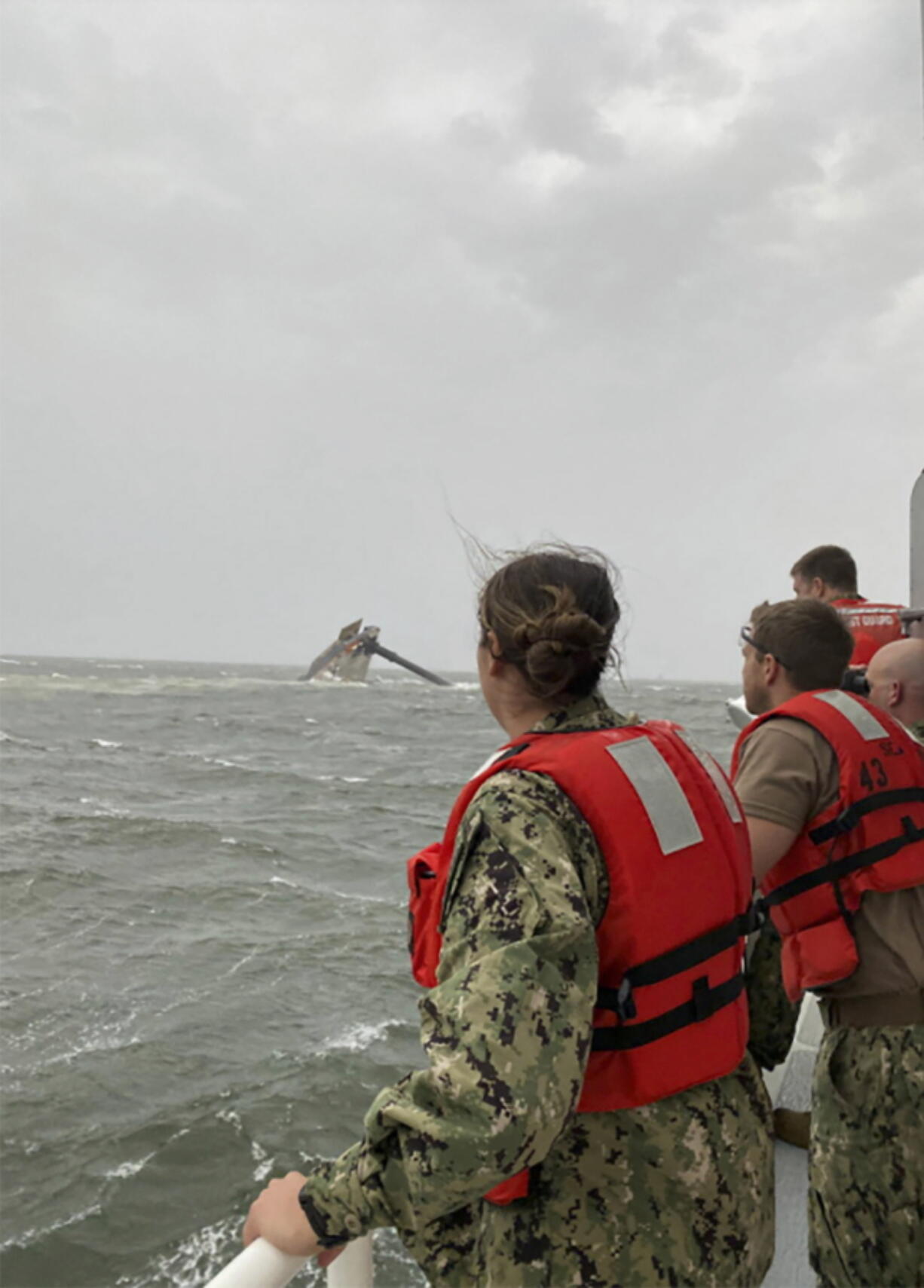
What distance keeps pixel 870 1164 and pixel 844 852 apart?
672mm

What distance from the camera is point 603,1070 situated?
150cm

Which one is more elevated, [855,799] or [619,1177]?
[855,799]

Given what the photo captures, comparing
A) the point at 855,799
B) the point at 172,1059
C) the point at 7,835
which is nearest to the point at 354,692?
the point at 7,835

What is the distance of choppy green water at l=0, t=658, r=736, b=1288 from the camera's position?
627 cm

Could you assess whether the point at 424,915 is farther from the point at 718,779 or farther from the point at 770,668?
the point at 770,668

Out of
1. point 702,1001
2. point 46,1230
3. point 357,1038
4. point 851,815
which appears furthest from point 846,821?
point 357,1038

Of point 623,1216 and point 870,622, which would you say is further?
point 870,622

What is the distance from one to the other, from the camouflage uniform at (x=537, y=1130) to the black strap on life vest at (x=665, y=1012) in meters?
0.11

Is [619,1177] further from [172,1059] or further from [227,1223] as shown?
[172,1059]

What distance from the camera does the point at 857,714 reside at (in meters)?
2.50

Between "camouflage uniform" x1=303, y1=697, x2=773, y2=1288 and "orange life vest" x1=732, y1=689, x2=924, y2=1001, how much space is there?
2.62 ft

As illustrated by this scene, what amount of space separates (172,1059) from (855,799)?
7471 mm

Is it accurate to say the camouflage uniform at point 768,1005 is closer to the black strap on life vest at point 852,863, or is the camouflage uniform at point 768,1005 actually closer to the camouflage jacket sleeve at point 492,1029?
the black strap on life vest at point 852,863

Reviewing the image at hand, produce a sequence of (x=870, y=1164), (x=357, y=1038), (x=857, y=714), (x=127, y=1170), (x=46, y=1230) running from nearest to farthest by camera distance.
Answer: (x=870, y=1164) < (x=857, y=714) < (x=46, y=1230) < (x=127, y=1170) < (x=357, y=1038)
